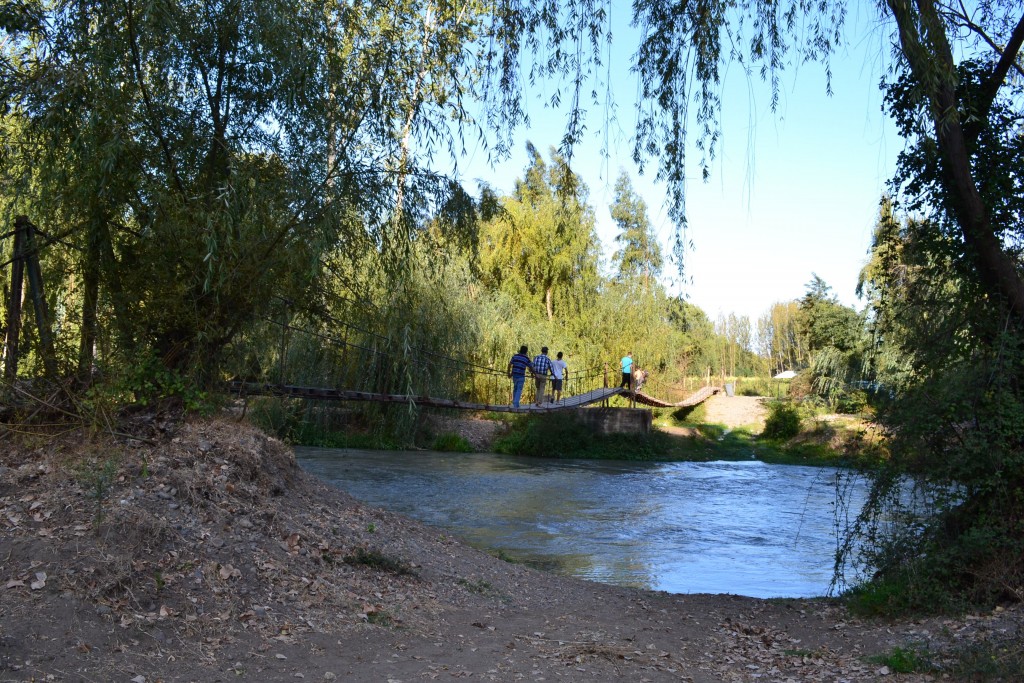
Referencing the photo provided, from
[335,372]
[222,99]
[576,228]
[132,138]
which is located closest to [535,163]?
[222,99]

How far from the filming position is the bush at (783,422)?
76.3 ft

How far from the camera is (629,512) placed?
1211 cm

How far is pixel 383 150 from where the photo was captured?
6145 mm

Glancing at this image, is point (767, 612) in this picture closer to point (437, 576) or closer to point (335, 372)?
point (437, 576)

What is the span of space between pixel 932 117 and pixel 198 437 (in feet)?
17.2

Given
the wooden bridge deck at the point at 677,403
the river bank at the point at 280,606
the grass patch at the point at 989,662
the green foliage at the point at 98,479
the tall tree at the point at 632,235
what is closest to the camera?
the river bank at the point at 280,606

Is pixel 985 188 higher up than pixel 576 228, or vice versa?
pixel 576 228

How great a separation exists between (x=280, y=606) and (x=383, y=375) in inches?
456

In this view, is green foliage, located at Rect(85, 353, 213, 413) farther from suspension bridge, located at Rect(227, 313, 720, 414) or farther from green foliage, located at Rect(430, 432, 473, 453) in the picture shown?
green foliage, located at Rect(430, 432, 473, 453)

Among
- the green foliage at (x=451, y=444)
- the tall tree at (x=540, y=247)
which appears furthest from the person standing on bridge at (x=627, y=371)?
the green foliage at (x=451, y=444)

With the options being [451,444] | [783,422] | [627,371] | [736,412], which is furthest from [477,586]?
[736,412]

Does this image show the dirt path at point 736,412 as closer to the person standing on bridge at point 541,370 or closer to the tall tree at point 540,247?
the tall tree at point 540,247

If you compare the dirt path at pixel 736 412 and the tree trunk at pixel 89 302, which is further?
the dirt path at pixel 736 412

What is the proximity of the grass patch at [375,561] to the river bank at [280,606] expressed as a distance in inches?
0.5
